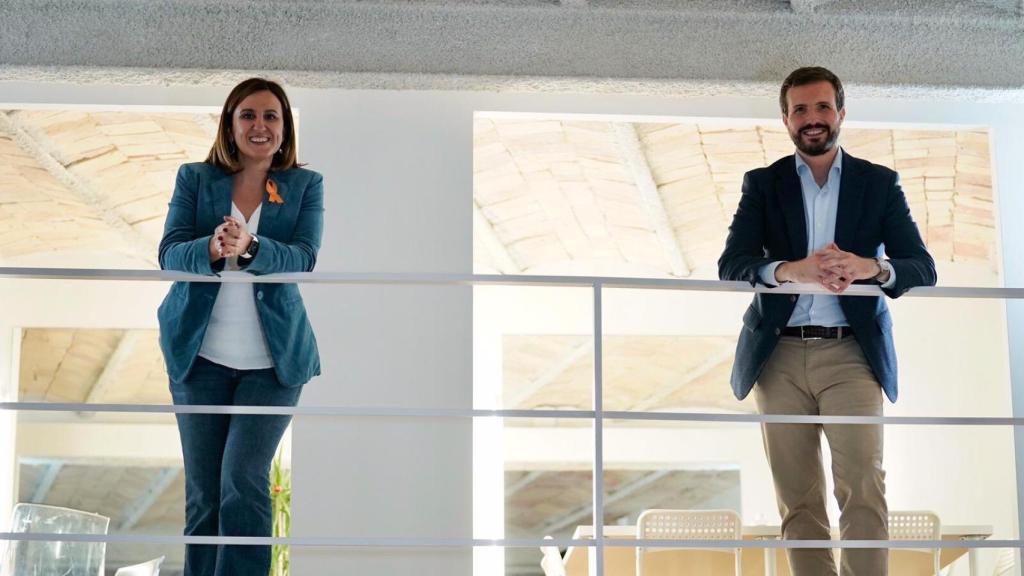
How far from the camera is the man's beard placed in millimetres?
3016

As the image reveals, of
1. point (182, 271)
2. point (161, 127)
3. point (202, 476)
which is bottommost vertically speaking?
point (202, 476)

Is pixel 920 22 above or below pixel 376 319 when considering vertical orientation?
above

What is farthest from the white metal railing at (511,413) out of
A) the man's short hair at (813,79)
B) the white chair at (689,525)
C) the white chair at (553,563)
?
the white chair at (553,563)

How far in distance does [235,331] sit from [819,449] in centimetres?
142

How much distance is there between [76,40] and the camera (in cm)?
383

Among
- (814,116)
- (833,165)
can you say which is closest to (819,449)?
(833,165)

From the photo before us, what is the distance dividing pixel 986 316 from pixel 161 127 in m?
4.28

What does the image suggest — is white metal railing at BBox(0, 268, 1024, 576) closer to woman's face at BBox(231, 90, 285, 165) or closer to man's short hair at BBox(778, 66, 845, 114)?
woman's face at BBox(231, 90, 285, 165)

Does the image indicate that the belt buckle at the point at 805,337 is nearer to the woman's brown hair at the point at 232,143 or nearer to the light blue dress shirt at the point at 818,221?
the light blue dress shirt at the point at 818,221

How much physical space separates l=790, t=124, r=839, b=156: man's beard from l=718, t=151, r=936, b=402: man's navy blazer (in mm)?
54

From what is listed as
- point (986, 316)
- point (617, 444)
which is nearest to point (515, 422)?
point (617, 444)

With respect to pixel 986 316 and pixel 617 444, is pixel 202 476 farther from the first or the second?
pixel 617 444

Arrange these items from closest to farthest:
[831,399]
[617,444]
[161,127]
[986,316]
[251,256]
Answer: [251,256] → [831,399] → [161,127] → [986,316] → [617,444]

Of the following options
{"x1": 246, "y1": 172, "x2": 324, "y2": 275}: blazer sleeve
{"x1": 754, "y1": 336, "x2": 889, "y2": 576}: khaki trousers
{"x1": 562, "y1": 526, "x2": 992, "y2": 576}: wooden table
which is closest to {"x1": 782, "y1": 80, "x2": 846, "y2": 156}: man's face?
{"x1": 754, "y1": 336, "x2": 889, "y2": 576}: khaki trousers
